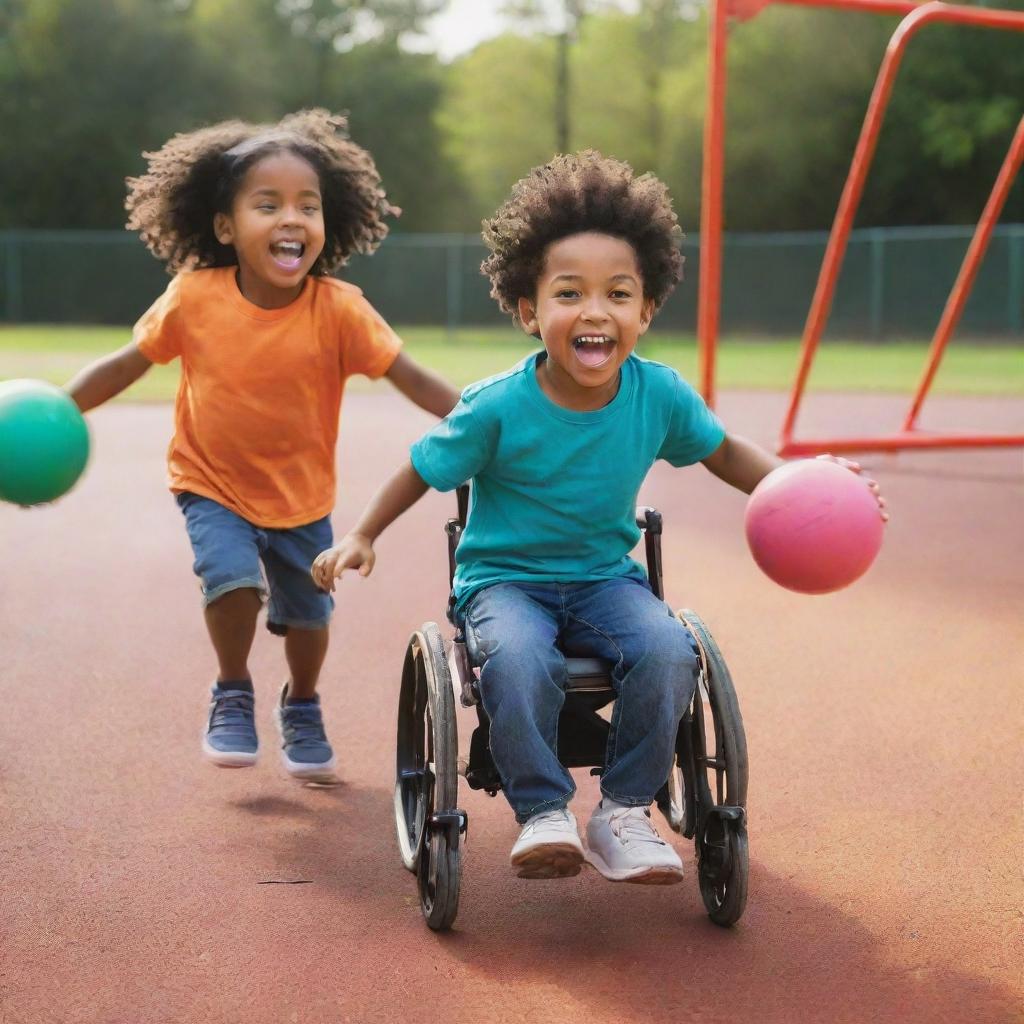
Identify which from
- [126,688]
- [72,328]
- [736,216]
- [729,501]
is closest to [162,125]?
[72,328]

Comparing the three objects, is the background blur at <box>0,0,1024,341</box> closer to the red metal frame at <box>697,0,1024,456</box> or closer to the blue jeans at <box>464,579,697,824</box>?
the red metal frame at <box>697,0,1024,456</box>

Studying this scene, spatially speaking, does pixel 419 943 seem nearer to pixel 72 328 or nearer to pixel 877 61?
pixel 72 328

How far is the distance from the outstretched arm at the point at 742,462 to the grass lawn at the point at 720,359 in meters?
11.7

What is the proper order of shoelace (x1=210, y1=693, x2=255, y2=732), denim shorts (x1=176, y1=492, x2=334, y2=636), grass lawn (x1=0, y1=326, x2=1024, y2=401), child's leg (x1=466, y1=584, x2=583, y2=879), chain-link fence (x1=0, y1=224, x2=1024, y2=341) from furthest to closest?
chain-link fence (x1=0, y1=224, x2=1024, y2=341) → grass lawn (x1=0, y1=326, x2=1024, y2=401) → shoelace (x1=210, y1=693, x2=255, y2=732) → denim shorts (x1=176, y1=492, x2=334, y2=636) → child's leg (x1=466, y1=584, x2=583, y2=879)

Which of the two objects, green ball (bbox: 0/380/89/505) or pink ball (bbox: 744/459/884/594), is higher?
green ball (bbox: 0/380/89/505)

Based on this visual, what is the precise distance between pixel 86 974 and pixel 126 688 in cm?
207

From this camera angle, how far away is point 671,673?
300 cm

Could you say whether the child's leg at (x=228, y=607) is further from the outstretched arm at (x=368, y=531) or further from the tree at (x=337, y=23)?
the tree at (x=337, y=23)

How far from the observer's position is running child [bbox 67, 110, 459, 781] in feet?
12.9

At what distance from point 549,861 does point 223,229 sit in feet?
6.95

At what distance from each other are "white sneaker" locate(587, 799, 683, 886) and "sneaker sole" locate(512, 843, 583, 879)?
8 cm

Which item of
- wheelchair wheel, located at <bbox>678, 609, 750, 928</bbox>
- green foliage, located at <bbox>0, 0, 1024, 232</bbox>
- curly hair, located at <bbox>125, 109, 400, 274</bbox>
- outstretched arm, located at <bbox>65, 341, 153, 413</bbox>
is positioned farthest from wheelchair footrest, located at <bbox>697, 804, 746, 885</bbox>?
green foliage, located at <bbox>0, 0, 1024, 232</bbox>

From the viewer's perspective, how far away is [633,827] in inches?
118

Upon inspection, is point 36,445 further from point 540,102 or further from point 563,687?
point 540,102
